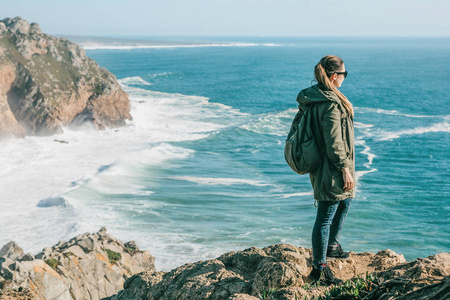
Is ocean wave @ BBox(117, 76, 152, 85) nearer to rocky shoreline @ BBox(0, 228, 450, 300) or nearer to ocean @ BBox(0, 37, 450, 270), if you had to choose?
ocean @ BBox(0, 37, 450, 270)

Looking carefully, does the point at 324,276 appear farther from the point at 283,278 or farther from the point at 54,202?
the point at 54,202

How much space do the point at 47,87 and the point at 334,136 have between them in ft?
143

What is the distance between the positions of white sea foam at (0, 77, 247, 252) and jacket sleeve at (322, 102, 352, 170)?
1741 centimetres

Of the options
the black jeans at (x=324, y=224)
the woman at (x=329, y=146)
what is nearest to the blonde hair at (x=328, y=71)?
the woman at (x=329, y=146)

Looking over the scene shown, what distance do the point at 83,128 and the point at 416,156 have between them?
31.4 metres

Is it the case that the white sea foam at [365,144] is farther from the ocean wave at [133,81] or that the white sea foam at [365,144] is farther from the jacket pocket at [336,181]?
the ocean wave at [133,81]

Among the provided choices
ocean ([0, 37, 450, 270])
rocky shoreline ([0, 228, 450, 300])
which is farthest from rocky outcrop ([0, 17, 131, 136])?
rocky shoreline ([0, 228, 450, 300])

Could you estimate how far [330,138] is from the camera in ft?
16.4

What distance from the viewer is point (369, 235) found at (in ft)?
73.8

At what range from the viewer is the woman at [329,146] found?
5.03 meters

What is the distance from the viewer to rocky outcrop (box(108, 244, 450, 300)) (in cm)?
461

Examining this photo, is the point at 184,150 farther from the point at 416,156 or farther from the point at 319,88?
the point at 319,88

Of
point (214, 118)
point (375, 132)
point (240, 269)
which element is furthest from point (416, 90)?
point (240, 269)

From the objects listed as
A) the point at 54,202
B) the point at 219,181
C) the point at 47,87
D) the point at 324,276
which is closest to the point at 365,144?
the point at 219,181
